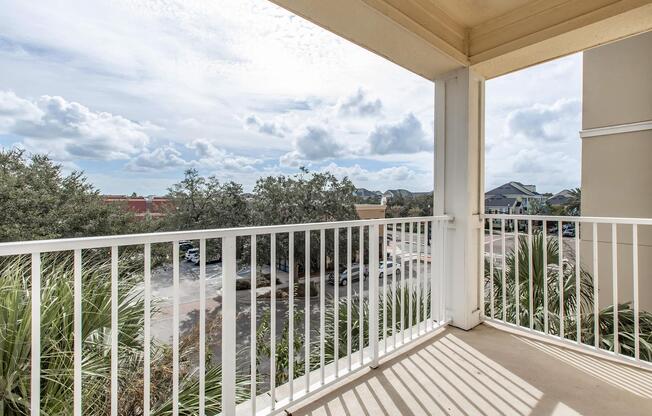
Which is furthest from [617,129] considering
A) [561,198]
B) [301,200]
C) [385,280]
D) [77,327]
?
[301,200]

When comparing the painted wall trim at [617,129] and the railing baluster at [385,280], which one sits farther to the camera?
the painted wall trim at [617,129]

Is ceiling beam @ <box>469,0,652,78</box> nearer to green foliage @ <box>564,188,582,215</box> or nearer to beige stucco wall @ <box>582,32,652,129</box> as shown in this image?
beige stucco wall @ <box>582,32,652,129</box>

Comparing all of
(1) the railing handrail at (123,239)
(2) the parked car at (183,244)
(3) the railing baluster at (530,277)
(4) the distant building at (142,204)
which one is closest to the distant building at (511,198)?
(3) the railing baluster at (530,277)

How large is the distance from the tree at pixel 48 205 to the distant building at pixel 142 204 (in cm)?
13

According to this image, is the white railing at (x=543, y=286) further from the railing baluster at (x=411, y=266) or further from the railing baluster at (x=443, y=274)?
the railing baluster at (x=411, y=266)

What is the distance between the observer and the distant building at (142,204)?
20.7ft

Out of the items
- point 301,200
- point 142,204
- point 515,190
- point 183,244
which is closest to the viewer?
point 183,244

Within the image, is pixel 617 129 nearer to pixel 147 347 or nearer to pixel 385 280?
pixel 385 280

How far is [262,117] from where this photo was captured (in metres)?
9.77

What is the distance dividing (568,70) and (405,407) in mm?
5612

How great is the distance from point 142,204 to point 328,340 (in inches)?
209

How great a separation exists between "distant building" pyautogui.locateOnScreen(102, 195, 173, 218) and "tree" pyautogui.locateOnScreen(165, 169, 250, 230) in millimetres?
1063

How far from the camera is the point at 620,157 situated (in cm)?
409

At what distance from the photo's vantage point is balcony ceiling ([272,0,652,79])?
1813 mm
